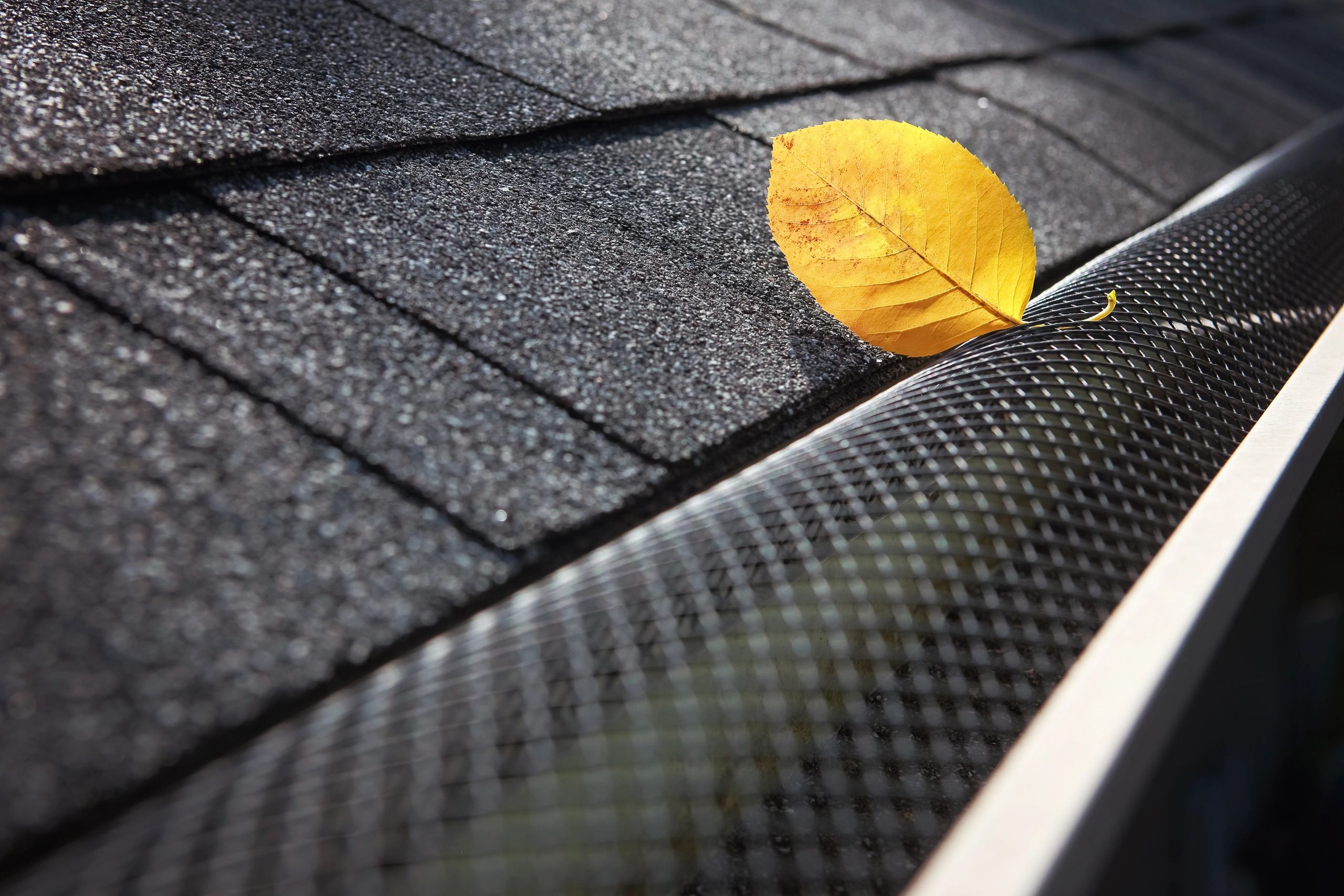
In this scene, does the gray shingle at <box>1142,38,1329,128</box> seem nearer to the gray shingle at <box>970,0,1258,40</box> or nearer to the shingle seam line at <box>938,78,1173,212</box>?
the gray shingle at <box>970,0,1258,40</box>

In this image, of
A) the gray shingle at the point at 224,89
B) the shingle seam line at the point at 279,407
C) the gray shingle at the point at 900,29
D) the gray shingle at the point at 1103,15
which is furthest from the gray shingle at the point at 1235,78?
the shingle seam line at the point at 279,407

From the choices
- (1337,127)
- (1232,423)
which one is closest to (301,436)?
(1232,423)

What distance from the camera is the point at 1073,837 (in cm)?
48

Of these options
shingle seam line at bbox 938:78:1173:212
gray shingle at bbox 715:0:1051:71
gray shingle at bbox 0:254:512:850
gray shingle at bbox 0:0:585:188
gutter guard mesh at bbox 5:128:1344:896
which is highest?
gray shingle at bbox 715:0:1051:71

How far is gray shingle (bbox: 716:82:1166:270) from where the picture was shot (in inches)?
54.7

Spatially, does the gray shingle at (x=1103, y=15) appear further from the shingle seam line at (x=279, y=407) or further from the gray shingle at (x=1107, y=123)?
the shingle seam line at (x=279, y=407)

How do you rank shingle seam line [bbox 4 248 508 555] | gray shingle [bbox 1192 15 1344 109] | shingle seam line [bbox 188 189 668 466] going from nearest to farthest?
shingle seam line [bbox 4 248 508 555] < shingle seam line [bbox 188 189 668 466] < gray shingle [bbox 1192 15 1344 109]

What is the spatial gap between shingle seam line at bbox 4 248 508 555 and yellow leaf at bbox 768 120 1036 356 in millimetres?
515

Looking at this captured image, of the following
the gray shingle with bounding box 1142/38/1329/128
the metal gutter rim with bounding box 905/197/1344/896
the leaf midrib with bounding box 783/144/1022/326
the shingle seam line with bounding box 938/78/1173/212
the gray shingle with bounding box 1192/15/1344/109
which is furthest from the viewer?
the gray shingle with bounding box 1192/15/1344/109

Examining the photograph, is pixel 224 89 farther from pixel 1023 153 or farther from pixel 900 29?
pixel 900 29

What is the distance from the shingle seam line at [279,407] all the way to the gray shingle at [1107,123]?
61.2 inches

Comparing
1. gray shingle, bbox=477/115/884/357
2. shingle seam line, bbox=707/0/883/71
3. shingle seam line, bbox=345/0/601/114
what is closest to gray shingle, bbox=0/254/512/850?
gray shingle, bbox=477/115/884/357

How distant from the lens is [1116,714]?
1.78ft

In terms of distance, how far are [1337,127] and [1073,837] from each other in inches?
101
